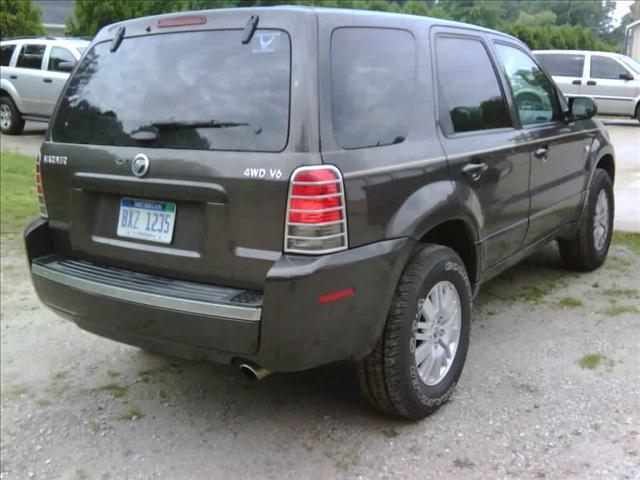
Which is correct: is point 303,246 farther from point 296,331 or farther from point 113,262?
point 113,262

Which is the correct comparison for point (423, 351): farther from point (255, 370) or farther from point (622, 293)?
point (622, 293)

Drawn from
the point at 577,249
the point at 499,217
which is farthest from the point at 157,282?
the point at 577,249

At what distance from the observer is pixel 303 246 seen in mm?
2707

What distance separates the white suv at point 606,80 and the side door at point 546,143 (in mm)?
12521

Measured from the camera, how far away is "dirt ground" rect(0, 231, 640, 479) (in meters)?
3.02

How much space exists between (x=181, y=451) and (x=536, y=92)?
317 centimetres

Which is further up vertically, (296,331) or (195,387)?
(296,331)

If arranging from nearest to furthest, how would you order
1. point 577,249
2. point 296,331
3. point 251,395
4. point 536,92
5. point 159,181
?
point 296,331 < point 159,181 < point 251,395 < point 536,92 < point 577,249

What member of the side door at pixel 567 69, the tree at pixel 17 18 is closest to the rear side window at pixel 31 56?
the tree at pixel 17 18

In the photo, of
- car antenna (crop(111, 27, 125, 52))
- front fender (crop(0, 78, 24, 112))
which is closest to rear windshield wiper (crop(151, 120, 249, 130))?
car antenna (crop(111, 27, 125, 52))

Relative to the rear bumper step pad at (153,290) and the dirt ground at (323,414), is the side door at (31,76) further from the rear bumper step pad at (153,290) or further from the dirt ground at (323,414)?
the rear bumper step pad at (153,290)

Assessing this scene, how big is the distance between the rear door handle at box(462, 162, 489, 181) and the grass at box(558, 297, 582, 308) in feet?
5.16

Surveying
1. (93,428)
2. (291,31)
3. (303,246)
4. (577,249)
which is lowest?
(93,428)

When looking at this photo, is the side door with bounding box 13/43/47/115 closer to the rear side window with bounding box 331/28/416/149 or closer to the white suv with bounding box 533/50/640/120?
the white suv with bounding box 533/50/640/120
